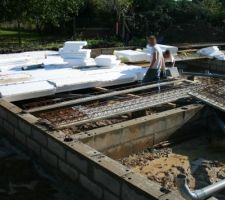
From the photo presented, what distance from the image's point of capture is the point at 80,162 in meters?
4.75

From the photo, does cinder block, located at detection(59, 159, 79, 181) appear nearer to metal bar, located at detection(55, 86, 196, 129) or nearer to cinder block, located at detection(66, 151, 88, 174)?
cinder block, located at detection(66, 151, 88, 174)

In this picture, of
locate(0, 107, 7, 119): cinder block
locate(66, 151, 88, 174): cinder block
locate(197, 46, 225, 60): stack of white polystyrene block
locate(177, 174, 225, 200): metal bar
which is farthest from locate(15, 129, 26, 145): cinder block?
locate(197, 46, 225, 60): stack of white polystyrene block

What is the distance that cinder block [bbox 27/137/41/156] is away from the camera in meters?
5.59

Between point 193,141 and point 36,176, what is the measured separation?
A: 2944 millimetres

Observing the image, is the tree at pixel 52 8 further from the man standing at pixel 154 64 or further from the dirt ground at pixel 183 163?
the dirt ground at pixel 183 163

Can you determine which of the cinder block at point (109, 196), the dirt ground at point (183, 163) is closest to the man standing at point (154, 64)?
the dirt ground at point (183, 163)

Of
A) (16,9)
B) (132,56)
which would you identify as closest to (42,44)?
(16,9)

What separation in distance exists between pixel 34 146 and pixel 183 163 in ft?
7.07

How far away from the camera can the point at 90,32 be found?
21.4 m

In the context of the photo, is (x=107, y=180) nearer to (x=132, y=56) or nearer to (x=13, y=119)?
(x=13, y=119)

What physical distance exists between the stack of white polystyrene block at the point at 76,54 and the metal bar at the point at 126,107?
260cm

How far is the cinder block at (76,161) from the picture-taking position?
185 inches

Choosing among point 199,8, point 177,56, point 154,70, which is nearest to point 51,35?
point 199,8

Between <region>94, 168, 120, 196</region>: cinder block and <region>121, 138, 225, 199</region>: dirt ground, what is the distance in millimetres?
1133
